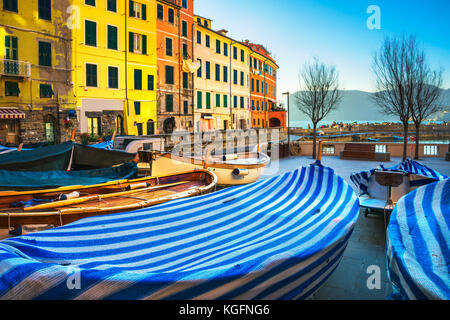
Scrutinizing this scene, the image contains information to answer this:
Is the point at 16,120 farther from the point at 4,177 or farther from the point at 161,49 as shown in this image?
the point at 4,177

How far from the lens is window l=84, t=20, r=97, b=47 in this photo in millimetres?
23688

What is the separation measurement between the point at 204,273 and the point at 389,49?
1801 cm

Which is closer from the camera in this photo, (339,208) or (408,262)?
(408,262)

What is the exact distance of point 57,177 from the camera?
25.1ft

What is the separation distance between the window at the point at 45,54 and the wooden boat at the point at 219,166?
14793mm

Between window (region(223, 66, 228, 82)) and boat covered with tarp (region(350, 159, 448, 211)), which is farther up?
window (region(223, 66, 228, 82))

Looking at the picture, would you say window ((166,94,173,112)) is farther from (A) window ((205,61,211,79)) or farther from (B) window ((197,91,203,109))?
(A) window ((205,61,211,79))

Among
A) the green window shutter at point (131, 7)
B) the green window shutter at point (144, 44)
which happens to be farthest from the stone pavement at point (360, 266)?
the green window shutter at point (131, 7)

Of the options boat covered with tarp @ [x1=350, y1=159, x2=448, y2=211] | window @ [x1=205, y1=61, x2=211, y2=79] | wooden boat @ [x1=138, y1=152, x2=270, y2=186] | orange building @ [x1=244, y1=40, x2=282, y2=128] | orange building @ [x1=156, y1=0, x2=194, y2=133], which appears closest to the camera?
boat covered with tarp @ [x1=350, y1=159, x2=448, y2=211]

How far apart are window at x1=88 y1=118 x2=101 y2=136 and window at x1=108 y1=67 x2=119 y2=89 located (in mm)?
2916

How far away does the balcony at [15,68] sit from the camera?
19.5 metres

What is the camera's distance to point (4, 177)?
23.1ft

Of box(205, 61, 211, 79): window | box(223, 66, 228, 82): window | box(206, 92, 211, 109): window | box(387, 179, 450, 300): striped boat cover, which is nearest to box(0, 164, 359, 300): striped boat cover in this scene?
box(387, 179, 450, 300): striped boat cover
